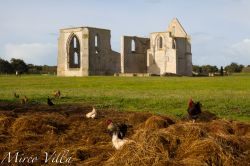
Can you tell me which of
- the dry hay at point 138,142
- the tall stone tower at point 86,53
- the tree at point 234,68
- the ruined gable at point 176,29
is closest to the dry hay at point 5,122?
the dry hay at point 138,142

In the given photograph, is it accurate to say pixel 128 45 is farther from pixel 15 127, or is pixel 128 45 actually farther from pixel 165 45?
pixel 15 127

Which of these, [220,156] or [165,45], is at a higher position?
[165,45]

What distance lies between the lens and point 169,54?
8731 cm

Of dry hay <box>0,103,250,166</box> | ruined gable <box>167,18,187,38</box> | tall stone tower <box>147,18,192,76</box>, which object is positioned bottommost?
dry hay <box>0,103,250,166</box>

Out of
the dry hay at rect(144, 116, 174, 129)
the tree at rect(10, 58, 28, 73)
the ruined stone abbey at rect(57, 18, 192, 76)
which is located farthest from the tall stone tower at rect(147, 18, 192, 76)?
the dry hay at rect(144, 116, 174, 129)

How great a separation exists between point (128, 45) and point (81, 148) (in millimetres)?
77839

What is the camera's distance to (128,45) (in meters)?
88.4

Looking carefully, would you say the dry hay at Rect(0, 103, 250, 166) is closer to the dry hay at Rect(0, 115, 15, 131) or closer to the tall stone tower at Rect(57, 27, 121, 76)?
A: the dry hay at Rect(0, 115, 15, 131)

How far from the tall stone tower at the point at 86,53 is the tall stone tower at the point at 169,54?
677cm

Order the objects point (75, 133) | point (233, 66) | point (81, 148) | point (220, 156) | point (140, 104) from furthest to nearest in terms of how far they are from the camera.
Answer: point (233, 66) → point (140, 104) → point (75, 133) → point (81, 148) → point (220, 156)

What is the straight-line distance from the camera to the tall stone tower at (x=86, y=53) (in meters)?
83.7

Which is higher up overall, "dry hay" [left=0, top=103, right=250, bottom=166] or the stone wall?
the stone wall

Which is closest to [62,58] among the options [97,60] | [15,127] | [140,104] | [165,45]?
[97,60]

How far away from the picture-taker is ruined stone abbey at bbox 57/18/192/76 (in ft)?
277
